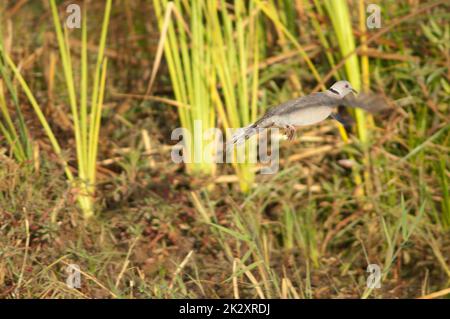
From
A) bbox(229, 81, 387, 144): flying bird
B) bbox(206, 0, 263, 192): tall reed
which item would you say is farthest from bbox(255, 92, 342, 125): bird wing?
bbox(206, 0, 263, 192): tall reed

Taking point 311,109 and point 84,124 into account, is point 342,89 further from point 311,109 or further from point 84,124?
point 84,124

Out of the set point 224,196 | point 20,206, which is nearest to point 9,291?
point 20,206

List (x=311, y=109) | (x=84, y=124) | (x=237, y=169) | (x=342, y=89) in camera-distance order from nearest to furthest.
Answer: (x=311, y=109) < (x=342, y=89) < (x=84, y=124) < (x=237, y=169)

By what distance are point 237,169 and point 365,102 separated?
976 millimetres

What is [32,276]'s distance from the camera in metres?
2.92

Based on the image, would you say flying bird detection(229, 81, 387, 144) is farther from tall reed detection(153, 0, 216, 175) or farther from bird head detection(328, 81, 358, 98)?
tall reed detection(153, 0, 216, 175)

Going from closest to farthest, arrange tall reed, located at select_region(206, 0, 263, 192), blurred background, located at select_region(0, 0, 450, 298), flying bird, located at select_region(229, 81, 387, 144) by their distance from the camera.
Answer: flying bird, located at select_region(229, 81, 387, 144) < blurred background, located at select_region(0, 0, 450, 298) < tall reed, located at select_region(206, 0, 263, 192)

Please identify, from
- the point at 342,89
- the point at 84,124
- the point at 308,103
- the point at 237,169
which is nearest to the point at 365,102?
the point at 342,89

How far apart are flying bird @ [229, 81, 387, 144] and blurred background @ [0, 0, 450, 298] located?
0.46 meters

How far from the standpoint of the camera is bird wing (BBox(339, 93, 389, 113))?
2.53 m

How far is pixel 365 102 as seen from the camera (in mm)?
2588

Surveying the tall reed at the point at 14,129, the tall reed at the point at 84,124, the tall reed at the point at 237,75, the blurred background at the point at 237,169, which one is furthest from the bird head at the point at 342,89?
the tall reed at the point at 14,129

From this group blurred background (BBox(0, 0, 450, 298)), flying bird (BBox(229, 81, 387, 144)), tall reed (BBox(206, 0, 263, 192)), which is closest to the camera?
flying bird (BBox(229, 81, 387, 144))

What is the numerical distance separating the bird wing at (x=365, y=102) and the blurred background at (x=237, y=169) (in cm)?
48
